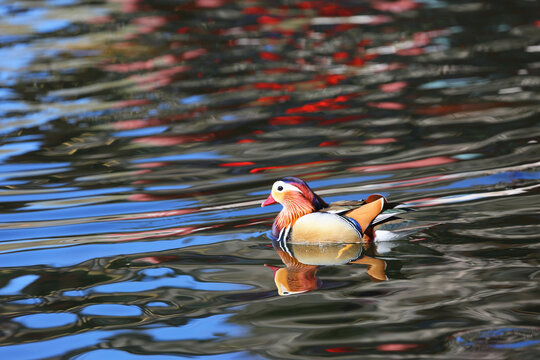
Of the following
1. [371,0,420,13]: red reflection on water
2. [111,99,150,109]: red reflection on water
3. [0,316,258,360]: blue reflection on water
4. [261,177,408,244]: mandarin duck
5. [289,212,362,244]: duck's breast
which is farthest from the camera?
[371,0,420,13]: red reflection on water

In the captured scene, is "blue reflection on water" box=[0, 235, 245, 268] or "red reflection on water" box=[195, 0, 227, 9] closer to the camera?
"blue reflection on water" box=[0, 235, 245, 268]

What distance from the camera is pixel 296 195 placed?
5344mm

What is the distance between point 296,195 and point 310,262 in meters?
0.45

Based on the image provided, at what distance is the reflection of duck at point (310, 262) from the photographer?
189 inches

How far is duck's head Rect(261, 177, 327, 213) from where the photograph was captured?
17.5 ft

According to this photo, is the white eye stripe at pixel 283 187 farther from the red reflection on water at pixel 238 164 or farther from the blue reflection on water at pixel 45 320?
the red reflection on water at pixel 238 164

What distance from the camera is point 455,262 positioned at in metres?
4.89

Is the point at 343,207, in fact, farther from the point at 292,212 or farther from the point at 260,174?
the point at 260,174

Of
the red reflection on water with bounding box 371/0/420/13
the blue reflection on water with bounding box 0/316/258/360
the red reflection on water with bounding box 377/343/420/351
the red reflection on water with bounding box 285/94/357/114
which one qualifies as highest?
the red reflection on water with bounding box 371/0/420/13

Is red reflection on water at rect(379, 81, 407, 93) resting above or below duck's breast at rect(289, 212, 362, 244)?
above

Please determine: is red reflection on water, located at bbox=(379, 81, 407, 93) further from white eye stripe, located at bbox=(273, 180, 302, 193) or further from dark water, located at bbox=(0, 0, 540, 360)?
white eye stripe, located at bbox=(273, 180, 302, 193)

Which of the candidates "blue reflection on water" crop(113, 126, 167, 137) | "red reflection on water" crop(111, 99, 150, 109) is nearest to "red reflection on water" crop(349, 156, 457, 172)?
"blue reflection on water" crop(113, 126, 167, 137)

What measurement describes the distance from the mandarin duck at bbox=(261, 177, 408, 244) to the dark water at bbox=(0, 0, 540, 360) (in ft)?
0.58

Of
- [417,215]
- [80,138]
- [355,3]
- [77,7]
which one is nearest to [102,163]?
[80,138]
